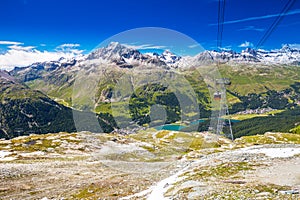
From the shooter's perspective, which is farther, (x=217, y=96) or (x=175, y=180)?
(x=217, y=96)

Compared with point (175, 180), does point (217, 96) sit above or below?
above

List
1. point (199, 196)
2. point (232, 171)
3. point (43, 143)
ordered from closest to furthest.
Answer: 1. point (199, 196)
2. point (232, 171)
3. point (43, 143)

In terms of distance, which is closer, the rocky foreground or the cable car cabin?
the rocky foreground

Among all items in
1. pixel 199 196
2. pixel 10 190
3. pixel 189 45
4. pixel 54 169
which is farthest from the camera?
pixel 54 169

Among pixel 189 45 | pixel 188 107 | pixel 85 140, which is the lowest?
pixel 85 140

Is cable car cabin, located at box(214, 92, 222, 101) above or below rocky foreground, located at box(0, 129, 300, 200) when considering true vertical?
above

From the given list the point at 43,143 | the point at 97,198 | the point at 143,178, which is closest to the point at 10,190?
the point at 97,198

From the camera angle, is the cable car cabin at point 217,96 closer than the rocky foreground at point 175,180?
No

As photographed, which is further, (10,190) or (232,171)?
(10,190)

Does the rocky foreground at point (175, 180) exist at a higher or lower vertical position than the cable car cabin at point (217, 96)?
lower

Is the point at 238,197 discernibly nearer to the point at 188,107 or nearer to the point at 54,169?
the point at 188,107

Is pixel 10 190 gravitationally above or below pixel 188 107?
below
